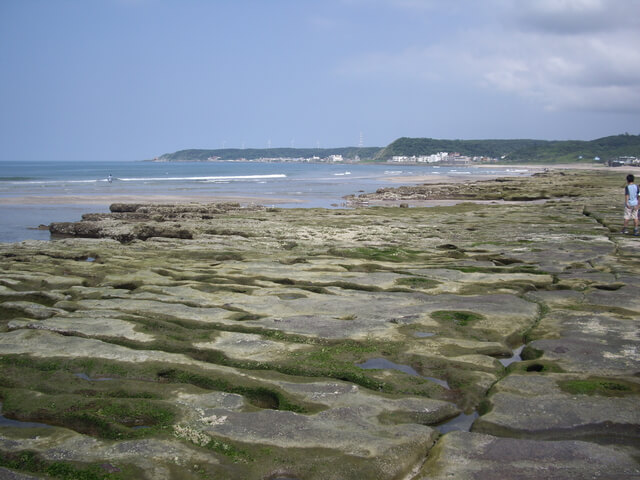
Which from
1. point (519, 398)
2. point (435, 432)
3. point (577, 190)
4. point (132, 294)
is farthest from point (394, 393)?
point (577, 190)

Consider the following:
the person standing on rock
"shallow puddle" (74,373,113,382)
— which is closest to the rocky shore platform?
"shallow puddle" (74,373,113,382)

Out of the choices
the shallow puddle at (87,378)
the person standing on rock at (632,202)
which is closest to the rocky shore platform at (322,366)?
the shallow puddle at (87,378)

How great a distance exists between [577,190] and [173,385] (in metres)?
53.5

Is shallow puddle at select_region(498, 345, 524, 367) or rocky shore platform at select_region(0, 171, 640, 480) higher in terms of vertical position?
rocky shore platform at select_region(0, 171, 640, 480)

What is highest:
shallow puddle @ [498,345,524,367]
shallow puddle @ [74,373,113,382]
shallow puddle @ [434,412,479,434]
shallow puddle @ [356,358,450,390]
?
shallow puddle @ [74,373,113,382]

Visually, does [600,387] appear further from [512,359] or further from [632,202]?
[632,202]

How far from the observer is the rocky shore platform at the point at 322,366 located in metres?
6.36

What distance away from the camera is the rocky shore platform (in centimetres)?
636

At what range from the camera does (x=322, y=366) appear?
9258 millimetres

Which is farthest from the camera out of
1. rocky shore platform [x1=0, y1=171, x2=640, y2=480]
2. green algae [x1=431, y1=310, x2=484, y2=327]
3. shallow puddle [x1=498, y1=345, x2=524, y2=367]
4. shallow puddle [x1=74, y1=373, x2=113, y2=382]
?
green algae [x1=431, y1=310, x2=484, y2=327]

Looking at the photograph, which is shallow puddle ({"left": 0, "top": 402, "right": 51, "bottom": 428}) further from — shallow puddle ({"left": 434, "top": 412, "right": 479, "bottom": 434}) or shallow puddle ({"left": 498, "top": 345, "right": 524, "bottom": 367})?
shallow puddle ({"left": 498, "top": 345, "right": 524, "bottom": 367})

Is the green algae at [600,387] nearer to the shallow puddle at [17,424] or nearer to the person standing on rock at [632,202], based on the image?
the shallow puddle at [17,424]

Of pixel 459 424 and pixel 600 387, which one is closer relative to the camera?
pixel 459 424

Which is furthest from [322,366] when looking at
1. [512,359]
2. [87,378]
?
[87,378]
